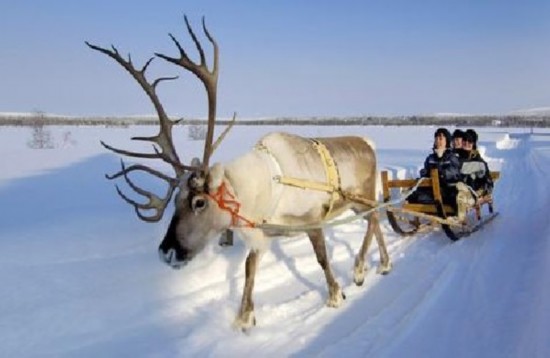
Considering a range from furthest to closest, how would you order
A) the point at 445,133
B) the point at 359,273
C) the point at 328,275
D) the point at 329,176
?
the point at 445,133
the point at 359,273
the point at 329,176
the point at 328,275

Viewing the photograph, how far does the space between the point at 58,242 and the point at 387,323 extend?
4124mm

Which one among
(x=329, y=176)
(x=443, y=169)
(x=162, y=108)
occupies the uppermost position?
(x=162, y=108)

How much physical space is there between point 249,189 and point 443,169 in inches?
193

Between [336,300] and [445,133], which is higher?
[445,133]

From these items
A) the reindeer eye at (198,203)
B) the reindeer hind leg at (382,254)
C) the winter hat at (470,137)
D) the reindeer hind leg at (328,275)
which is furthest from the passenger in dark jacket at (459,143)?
the reindeer eye at (198,203)

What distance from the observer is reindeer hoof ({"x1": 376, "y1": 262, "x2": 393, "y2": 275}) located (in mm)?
6558

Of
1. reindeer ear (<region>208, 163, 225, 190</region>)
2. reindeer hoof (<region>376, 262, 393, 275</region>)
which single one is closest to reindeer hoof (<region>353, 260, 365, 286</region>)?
reindeer hoof (<region>376, 262, 393, 275</region>)

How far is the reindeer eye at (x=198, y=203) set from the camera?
15.0 ft

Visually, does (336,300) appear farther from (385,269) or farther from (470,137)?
(470,137)

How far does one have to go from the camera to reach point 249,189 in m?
4.94

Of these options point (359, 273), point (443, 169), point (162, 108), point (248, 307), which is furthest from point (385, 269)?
point (162, 108)

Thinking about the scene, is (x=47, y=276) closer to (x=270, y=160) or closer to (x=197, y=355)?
(x=197, y=355)

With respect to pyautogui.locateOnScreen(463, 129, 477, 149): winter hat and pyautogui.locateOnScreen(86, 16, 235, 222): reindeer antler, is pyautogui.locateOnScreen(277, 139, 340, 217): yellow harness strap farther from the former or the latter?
pyautogui.locateOnScreen(463, 129, 477, 149): winter hat

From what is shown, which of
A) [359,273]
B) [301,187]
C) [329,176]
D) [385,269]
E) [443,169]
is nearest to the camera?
[301,187]
